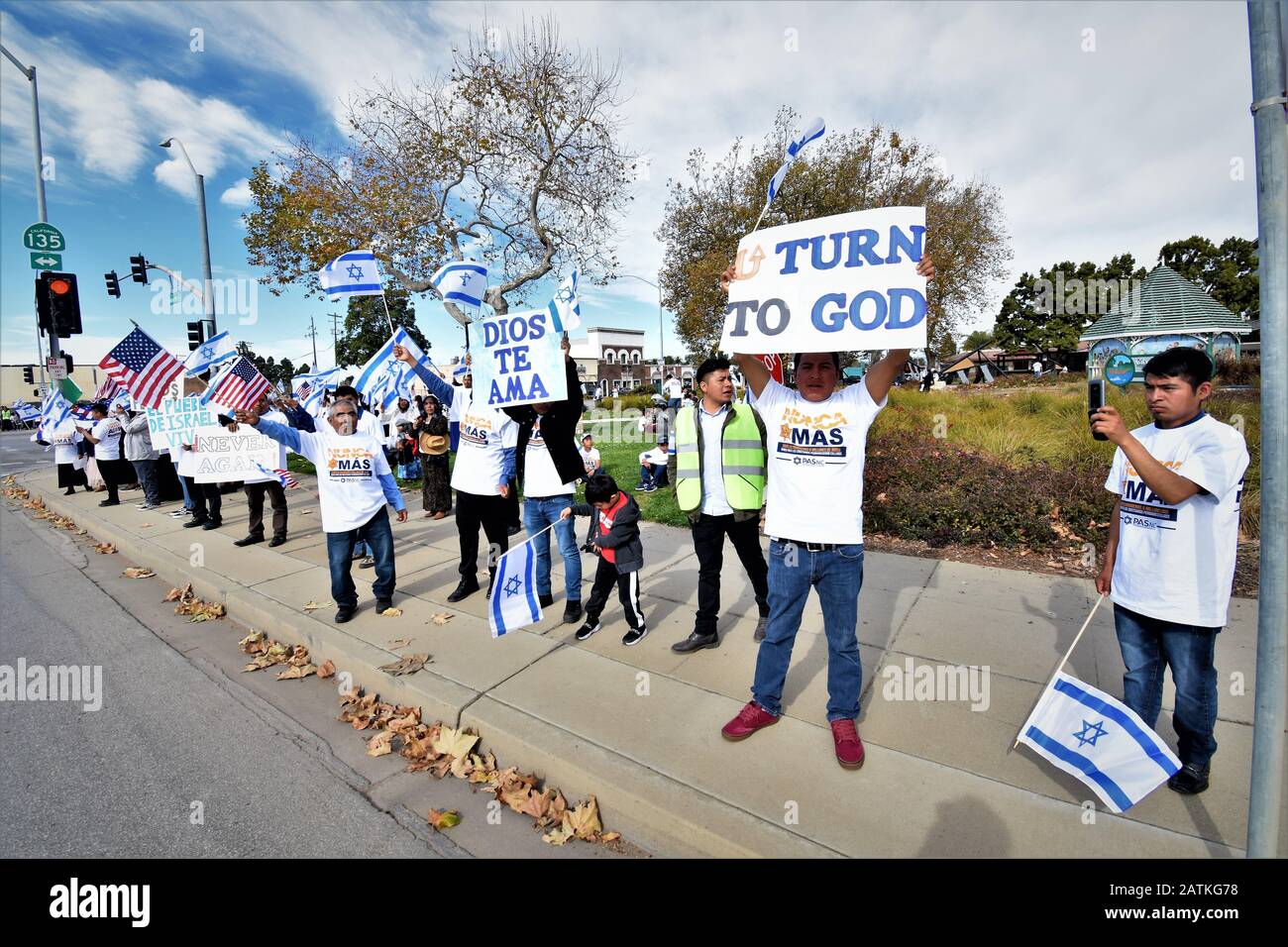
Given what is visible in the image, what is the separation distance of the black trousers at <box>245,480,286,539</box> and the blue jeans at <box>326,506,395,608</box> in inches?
130

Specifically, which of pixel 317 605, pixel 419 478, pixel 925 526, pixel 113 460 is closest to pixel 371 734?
pixel 317 605

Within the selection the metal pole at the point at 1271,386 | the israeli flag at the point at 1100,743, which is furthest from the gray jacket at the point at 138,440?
the metal pole at the point at 1271,386

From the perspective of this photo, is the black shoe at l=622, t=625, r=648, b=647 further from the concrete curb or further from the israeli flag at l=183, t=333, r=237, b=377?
the israeli flag at l=183, t=333, r=237, b=377

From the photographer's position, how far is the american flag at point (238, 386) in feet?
20.9

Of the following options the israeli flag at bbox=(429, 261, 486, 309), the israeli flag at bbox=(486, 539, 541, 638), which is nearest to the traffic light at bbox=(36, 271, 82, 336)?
the israeli flag at bbox=(429, 261, 486, 309)

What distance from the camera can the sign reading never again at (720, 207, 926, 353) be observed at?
8.98 ft

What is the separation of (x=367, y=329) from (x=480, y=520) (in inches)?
2193

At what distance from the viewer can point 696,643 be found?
4.25 m

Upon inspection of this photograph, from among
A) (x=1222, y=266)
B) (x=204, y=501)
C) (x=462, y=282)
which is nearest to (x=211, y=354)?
(x=204, y=501)

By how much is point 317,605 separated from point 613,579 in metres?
3.01

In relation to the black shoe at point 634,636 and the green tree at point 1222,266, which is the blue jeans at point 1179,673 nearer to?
the black shoe at point 634,636

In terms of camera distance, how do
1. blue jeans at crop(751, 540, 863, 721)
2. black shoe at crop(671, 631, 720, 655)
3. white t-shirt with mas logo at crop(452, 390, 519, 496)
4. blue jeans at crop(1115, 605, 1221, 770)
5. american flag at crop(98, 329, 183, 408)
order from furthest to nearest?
american flag at crop(98, 329, 183, 408) → white t-shirt with mas logo at crop(452, 390, 519, 496) → black shoe at crop(671, 631, 720, 655) → blue jeans at crop(751, 540, 863, 721) → blue jeans at crop(1115, 605, 1221, 770)
